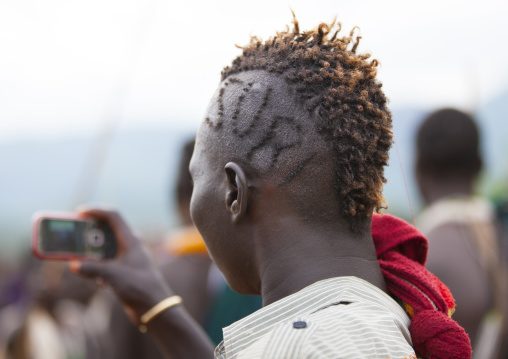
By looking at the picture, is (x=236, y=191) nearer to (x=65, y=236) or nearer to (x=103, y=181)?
(x=65, y=236)

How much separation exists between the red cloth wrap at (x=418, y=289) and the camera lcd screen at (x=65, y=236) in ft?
4.07

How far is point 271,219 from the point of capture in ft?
5.16

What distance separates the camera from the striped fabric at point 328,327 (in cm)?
126

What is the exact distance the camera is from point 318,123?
5.04 ft

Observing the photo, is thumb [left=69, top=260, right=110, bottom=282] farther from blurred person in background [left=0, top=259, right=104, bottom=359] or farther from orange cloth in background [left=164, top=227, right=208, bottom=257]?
blurred person in background [left=0, top=259, right=104, bottom=359]

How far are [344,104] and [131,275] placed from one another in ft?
3.73

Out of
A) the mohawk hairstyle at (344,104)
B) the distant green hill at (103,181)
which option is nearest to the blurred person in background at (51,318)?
the mohawk hairstyle at (344,104)

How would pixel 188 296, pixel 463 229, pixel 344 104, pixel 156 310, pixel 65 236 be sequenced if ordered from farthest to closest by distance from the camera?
1. pixel 188 296
2. pixel 463 229
3. pixel 65 236
4. pixel 156 310
5. pixel 344 104

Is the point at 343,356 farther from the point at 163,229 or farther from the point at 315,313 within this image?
the point at 163,229

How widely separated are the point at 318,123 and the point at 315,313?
1.69 feet

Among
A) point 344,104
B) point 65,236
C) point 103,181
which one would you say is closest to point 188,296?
point 65,236

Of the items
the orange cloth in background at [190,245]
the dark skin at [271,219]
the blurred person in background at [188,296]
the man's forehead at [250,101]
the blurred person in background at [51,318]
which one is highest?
the man's forehead at [250,101]

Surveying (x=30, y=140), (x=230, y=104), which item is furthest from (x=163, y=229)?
(x=230, y=104)

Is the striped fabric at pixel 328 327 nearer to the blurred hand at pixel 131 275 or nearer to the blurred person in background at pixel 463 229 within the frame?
the blurred hand at pixel 131 275
